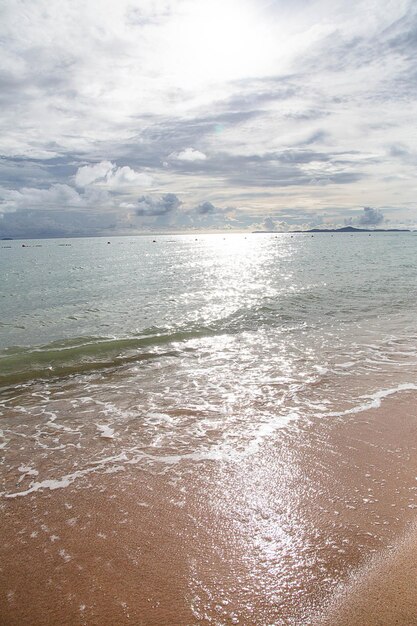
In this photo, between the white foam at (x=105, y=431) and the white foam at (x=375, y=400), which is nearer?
the white foam at (x=105, y=431)

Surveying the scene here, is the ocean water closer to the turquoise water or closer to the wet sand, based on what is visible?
the turquoise water

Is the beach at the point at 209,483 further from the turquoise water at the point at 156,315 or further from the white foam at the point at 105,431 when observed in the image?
the turquoise water at the point at 156,315

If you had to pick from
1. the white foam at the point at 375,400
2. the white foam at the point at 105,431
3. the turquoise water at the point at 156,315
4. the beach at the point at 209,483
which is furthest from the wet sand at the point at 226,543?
the turquoise water at the point at 156,315

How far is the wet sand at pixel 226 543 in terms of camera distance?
4066mm

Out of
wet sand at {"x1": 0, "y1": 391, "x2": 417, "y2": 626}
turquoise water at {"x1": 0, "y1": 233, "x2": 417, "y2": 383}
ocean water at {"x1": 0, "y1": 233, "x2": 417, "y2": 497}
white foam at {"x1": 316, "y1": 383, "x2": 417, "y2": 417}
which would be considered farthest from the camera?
turquoise water at {"x1": 0, "y1": 233, "x2": 417, "y2": 383}

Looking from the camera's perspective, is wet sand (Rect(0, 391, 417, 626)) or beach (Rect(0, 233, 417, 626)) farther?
beach (Rect(0, 233, 417, 626))

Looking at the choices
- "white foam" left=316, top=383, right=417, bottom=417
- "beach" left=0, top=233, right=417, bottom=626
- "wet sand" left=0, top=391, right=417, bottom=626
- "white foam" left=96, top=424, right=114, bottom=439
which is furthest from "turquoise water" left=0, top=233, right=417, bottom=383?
"wet sand" left=0, top=391, right=417, bottom=626

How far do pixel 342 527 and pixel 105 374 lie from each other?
9840mm

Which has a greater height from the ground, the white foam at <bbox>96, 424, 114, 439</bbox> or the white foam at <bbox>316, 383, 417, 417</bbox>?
the white foam at <bbox>316, 383, 417, 417</bbox>

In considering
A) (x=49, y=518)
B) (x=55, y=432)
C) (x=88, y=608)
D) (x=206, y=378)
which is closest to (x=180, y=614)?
(x=88, y=608)

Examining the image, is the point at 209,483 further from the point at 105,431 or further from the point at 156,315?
the point at 156,315

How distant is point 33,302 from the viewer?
93.2 ft

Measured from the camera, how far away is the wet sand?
407 centimetres

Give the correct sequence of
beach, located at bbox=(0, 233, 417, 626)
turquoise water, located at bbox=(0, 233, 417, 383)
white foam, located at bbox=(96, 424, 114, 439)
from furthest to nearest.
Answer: turquoise water, located at bbox=(0, 233, 417, 383) → white foam, located at bbox=(96, 424, 114, 439) → beach, located at bbox=(0, 233, 417, 626)
